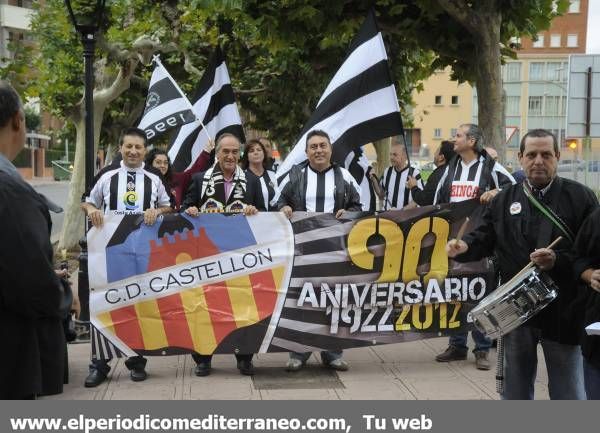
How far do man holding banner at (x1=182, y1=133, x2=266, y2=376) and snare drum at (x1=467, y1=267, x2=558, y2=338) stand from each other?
293cm

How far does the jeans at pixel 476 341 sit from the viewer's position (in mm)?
6656

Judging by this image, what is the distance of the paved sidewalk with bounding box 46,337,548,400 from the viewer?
229 inches

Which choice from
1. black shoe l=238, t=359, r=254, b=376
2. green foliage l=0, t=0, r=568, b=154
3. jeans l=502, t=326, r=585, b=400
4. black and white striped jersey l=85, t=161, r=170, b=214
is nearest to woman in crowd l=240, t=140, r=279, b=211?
green foliage l=0, t=0, r=568, b=154

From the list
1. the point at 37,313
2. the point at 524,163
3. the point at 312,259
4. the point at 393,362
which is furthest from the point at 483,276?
the point at 37,313

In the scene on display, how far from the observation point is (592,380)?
11.8 ft

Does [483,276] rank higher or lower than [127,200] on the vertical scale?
lower

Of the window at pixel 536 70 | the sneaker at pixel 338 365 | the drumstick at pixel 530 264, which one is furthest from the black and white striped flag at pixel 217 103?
the window at pixel 536 70

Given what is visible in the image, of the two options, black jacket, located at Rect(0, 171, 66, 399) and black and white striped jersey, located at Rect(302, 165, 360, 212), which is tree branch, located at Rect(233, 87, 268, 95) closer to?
black and white striped jersey, located at Rect(302, 165, 360, 212)

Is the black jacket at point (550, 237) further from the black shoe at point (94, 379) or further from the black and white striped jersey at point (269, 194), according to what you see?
the black shoe at point (94, 379)

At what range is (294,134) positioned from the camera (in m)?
22.4

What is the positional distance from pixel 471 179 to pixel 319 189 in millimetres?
1490

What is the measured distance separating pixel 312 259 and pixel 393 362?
1296mm

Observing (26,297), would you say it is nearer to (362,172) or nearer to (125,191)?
(125,191)
